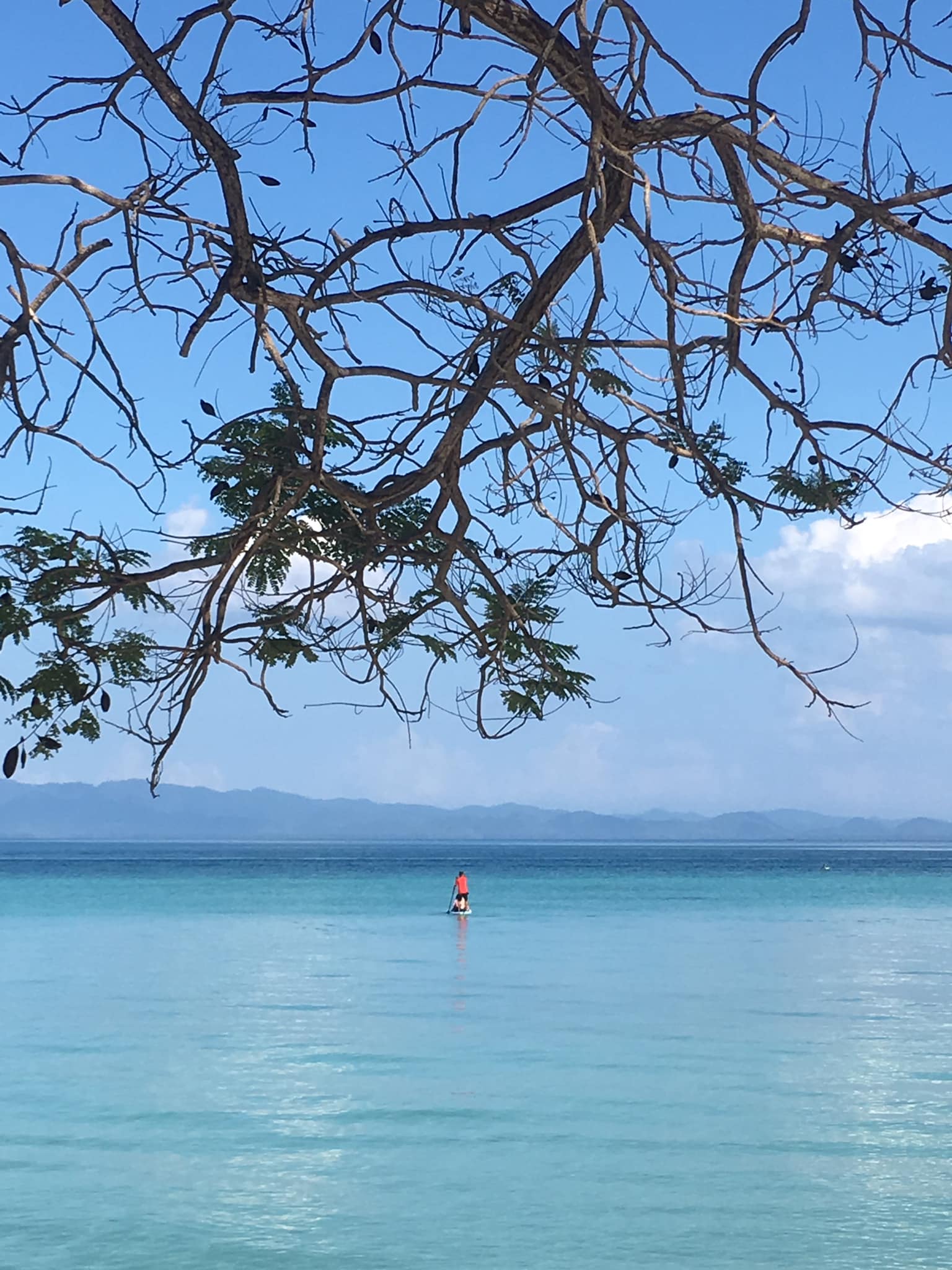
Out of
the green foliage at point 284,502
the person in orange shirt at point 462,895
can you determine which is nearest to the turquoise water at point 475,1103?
the person in orange shirt at point 462,895

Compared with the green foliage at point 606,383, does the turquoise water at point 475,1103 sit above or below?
below

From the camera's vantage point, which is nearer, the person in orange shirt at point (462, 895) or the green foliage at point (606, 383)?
the green foliage at point (606, 383)

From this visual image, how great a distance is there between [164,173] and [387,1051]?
11.3 m

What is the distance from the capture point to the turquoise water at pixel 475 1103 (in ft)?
26.7

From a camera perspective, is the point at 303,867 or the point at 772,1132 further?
the point at 303,867

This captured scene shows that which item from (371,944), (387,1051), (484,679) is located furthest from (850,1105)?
(371,944)

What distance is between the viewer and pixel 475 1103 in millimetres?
11539

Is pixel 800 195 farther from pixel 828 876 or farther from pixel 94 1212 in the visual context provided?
pixel 828 876

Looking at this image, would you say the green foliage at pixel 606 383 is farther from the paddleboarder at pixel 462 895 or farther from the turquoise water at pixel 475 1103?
the paddleboarder at pixel 462 895

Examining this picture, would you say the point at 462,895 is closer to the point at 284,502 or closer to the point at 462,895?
the point at 462,895

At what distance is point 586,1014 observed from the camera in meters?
16.1

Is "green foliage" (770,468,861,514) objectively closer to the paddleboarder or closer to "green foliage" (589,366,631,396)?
"green foliage" (589,366,631,396)

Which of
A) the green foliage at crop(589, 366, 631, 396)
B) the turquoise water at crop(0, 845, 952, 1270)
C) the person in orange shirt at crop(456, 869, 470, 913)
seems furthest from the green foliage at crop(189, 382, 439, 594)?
the person in orange shirt at crop(456, 869, 470, 913)

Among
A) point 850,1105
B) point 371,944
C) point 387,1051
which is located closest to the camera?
point 850,1105
